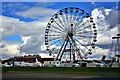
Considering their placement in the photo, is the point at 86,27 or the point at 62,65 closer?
Result: the point at 86,27

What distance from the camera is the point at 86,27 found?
41688 millimetres

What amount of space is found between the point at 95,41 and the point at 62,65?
19.0 metres

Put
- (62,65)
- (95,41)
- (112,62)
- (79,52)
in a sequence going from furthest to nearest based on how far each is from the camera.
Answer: (62,65) < (112,62) < (79,52) < (95,41)

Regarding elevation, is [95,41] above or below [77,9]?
below

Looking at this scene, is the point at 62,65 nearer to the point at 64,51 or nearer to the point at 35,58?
the point at 64,51

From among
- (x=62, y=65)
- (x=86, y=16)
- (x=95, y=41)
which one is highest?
(x=86, y=16)

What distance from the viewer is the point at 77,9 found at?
139 ft

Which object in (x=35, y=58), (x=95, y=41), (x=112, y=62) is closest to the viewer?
(x=95, y=41)

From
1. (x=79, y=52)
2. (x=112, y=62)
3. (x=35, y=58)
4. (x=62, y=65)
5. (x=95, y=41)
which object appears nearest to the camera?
(x=95, y=41)

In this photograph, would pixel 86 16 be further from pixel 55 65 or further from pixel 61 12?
pixel 55 65

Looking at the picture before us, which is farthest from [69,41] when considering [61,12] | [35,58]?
[35,58]

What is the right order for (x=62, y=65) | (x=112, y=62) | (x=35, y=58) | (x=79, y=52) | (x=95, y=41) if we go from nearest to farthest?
(x=95, y=41), (x=79, y=52), (x=112, y=62), (x=62, y=65), (x=35, y=58)

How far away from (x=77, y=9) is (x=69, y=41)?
444 cm

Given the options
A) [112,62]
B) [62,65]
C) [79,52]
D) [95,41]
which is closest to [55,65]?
[62,65]
